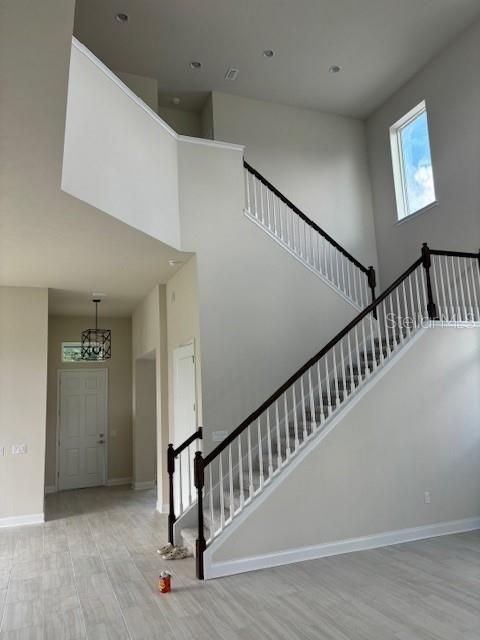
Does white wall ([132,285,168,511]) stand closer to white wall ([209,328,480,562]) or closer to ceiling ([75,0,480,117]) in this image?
white wall ([209,328,480,562])

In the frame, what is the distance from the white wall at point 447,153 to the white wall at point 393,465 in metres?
2.06

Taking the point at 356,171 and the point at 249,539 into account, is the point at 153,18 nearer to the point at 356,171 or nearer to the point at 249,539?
the point at 356,171

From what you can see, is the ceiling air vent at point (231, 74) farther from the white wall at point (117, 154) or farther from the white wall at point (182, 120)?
the white wall at point (117, 154)

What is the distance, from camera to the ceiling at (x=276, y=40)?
6.29 meters

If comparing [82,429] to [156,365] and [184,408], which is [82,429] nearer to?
[156,365]

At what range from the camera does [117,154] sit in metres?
4.93

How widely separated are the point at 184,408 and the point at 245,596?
290 cm

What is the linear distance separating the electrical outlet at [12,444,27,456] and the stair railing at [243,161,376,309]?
463cm

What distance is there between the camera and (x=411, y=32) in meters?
6.81

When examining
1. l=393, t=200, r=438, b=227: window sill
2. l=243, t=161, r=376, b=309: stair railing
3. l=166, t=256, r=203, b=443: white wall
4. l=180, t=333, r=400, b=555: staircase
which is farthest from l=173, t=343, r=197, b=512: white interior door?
l=393, t=200, r=438, b=227: window sill

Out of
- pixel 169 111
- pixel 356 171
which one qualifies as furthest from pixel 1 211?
pixel 356 171

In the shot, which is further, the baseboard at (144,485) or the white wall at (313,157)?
the baseboard at (144,485)

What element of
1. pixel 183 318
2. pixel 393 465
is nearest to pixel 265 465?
pixel 393 465

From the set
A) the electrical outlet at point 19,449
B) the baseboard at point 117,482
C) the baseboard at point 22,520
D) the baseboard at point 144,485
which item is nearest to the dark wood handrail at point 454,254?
the electrical outlet at point 19,449
